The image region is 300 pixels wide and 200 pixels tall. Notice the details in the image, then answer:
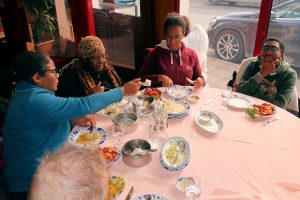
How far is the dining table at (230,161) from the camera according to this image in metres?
1.62

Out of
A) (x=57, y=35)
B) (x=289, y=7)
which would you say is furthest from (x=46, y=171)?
(x=57, y=35)

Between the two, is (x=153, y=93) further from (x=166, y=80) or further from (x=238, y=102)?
(x=238, y=102)

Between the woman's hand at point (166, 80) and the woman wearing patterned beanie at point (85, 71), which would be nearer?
the woman wearing patterned beanie at point (85, 71)

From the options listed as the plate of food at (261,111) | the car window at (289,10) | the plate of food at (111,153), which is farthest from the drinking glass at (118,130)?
the car window at (289,10)

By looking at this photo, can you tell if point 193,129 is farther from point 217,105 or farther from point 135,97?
point 135,97

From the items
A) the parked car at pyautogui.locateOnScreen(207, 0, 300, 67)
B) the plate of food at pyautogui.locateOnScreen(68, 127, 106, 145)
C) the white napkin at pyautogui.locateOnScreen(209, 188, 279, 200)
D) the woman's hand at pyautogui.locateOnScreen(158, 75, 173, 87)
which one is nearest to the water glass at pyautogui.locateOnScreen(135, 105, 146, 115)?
the plate of food at pyautogui.locateOnScreen(68, 127, 106, 145)

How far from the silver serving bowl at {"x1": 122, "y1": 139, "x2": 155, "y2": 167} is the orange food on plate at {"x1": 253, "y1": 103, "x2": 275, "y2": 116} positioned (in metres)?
1.05

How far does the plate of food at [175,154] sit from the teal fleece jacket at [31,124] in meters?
0.56

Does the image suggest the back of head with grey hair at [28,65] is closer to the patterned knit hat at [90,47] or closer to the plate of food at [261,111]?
the patterned knit hat at [90,47]

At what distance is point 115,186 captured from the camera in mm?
1624

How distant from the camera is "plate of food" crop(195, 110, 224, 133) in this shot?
2.18 metres

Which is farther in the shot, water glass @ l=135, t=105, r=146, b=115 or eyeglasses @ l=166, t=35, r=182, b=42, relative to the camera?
eyeglasses @ l=166, t=35, r=182, b=42

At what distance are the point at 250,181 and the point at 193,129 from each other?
63cm

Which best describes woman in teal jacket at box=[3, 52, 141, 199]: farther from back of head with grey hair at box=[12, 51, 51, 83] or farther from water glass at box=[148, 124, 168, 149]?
water glass at box=[148, 124, 168, 149]
